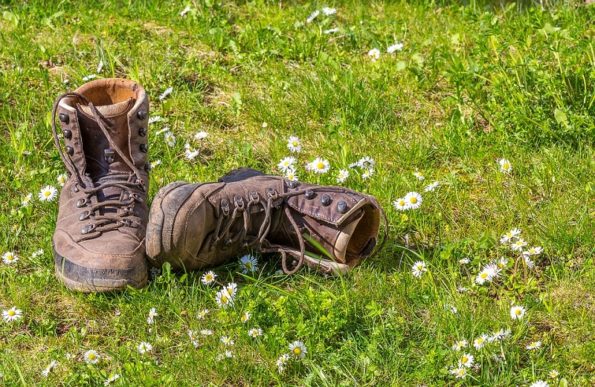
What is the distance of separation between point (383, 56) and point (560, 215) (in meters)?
1.67

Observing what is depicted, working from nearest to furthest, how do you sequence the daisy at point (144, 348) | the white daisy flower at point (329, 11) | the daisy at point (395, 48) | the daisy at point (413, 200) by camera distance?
1. the daisy at point (144, 348)
2. the daisy at point (413, 200)
3. the daisy at point (395, 48)
4. the white daisy flower at point (329, 11)

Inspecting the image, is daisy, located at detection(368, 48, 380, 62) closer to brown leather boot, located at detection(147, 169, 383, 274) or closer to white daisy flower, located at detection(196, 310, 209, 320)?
brown leather boot, located at detection(147, 169, 383, 274)

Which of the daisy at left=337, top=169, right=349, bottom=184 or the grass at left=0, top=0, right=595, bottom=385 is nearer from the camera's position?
the grass at left=0, top=0, right=595, bottom=385

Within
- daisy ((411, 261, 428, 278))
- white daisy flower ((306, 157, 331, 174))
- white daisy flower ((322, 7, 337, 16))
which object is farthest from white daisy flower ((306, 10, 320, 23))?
daisy ((411, 261, 428, 278))

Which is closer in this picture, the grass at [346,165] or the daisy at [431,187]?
the grass at [346,165]

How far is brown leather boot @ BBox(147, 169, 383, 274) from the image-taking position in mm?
3506

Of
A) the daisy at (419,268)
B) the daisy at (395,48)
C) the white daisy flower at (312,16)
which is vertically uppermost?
the white daisy flower at (312,16)

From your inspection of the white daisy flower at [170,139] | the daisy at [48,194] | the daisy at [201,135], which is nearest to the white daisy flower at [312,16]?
the daisy at [201,135]

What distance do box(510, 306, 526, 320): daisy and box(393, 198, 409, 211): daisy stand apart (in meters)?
0.77

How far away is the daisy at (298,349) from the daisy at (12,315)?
3.34 feet

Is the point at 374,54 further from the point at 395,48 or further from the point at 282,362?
the point at 282,362

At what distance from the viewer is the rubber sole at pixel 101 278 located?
3516 mm

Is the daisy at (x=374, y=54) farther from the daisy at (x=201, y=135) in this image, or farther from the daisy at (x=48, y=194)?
the daisy at (x=48, y=194)

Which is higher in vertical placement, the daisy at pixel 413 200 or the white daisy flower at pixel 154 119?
the daisy at pixel 413 200
